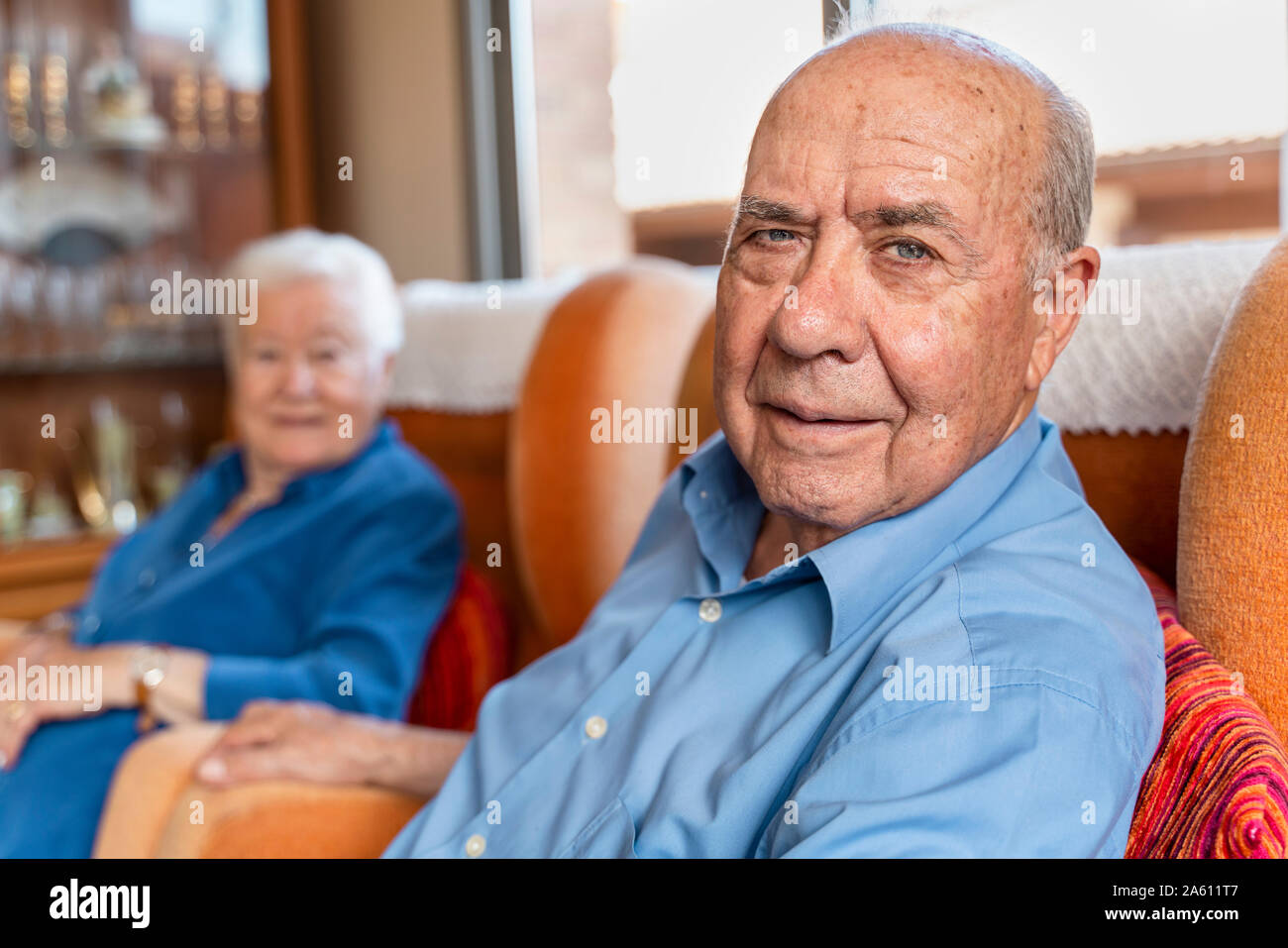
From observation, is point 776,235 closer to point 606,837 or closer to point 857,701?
point 857,701

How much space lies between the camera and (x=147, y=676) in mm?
1470

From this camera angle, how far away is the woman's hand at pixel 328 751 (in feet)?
3.95

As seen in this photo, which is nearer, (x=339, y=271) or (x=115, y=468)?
(x=339, y=271)

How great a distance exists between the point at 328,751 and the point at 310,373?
0.68 m

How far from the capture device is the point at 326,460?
68.6 inches

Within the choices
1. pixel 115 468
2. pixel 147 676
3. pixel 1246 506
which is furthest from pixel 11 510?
pixel 1246 506

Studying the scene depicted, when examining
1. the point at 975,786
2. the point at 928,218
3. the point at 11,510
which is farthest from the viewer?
the point at 11,510

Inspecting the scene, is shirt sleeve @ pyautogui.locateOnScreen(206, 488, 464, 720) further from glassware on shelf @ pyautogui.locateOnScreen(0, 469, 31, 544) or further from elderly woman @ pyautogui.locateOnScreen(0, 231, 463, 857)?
glassware on shelf @ pyautogui.locateOnScreen(0, 469, 31, 544)

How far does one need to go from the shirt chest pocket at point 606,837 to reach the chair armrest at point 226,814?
1.35 ft

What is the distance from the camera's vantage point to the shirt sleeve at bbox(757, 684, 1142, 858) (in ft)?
2.11

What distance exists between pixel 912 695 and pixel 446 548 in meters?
1.05

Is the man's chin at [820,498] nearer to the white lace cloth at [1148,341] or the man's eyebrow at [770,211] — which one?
the man's eyebrow at [770,211]

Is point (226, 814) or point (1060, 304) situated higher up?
point (1060, 304)
